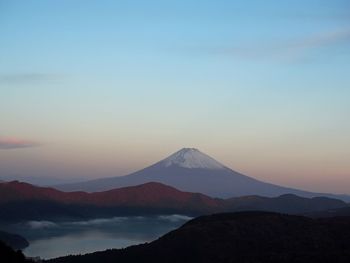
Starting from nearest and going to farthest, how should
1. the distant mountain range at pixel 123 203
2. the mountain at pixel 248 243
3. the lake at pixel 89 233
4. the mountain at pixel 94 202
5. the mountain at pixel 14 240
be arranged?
1. the mountain at pixel 248 243
2. the mountain at pixel 14 240
3. the lake at pixel 89 233
4. the mountain at pixel 94 202
5. the distant mountain range at pixel 123 203

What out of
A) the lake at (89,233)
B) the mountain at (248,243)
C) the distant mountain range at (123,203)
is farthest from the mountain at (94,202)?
the mountain at (248,243)

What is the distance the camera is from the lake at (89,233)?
5797cm

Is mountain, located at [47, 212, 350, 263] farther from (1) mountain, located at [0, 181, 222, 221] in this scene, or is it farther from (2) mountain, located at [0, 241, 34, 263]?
(1) mountain, located at [0, 181, 222, 221]

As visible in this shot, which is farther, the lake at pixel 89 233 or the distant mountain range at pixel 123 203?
the distant mountain range at pixel 123 203

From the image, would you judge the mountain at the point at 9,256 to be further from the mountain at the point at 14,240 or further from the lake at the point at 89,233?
the mountain at the point at 14,240

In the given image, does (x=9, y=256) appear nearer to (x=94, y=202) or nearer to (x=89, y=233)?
(x=89, y=233)

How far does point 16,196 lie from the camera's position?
261 ft

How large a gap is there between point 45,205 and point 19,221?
8628 mm

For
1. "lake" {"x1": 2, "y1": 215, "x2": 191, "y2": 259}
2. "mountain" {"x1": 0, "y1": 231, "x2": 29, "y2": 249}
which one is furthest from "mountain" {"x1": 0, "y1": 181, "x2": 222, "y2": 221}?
"mountain" {"x1": 0, "y1": 231, "x2": 29, "y2": 249}

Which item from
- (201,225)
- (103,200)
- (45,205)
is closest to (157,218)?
(103,200)

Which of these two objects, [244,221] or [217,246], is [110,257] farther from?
[244,221]

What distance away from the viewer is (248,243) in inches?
1409

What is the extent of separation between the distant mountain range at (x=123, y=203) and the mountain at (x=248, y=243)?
3799cm

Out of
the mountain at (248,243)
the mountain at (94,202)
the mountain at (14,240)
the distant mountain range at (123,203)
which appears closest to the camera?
the mountain at (248,243)
